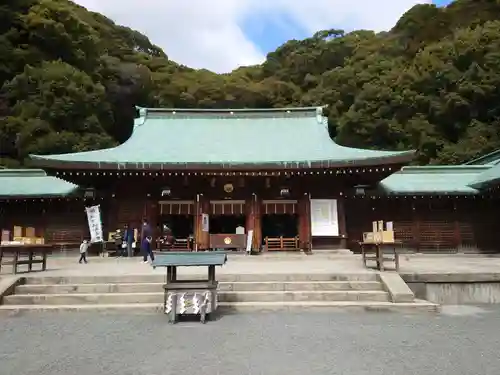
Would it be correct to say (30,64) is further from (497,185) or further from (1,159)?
(497,185)

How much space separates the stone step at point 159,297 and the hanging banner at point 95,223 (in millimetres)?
7300

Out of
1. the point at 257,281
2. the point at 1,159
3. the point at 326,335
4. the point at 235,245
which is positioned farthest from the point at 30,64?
the point at 326,335

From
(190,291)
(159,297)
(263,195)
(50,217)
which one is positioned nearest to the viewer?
(190,291)

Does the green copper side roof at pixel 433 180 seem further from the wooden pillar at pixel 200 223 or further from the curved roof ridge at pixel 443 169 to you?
the wooden pillar at pixel 200 223

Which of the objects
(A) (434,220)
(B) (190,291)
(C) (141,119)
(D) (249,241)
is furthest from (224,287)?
(C) (141,119)

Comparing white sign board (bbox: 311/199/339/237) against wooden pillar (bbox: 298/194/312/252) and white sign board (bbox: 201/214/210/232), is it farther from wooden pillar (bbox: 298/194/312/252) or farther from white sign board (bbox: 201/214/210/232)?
white sign board (bbox: 201/214/210/232)

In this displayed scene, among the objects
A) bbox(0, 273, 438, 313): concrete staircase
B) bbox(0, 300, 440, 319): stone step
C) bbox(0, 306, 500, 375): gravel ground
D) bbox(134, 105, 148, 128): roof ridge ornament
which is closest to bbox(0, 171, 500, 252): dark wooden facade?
bbox(134, 105, 148, 128): roof ridge ornament

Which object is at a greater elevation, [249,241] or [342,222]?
[342,222]

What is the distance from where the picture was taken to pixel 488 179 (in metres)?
15.6

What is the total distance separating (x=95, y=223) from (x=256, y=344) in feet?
37.9

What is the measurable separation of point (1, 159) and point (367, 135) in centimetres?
2769

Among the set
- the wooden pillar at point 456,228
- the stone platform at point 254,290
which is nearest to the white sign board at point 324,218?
the wooden pillar at point 456,228

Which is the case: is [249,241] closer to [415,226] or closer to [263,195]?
[263,195]

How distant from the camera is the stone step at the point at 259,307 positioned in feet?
24.3
